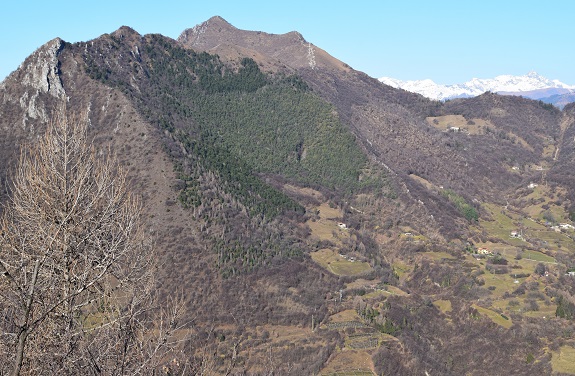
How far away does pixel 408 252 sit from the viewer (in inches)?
2709

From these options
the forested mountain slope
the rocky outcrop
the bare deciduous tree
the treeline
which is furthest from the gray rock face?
the bare deciduous tree

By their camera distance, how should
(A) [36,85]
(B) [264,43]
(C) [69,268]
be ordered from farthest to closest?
1. (B) [264,43]
2. (A) [36,85]
3. (C) [69,268]

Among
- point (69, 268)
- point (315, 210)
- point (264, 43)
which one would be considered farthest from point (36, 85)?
point (264, 43)

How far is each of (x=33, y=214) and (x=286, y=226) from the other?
56.9 metres

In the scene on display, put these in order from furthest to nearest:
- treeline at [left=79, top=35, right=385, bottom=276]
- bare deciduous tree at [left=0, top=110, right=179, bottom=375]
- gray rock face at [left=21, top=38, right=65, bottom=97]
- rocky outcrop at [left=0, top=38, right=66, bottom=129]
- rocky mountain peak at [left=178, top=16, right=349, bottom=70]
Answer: rocky mountain peak at [left=178, top=16, right=349, bottom=70] → gray rock face at [left=21, top=38, right=65, bottom=97] → rocky outcrop at [left=0, top=38, right=66, bottom=129] → treeline at [left=79, top=35, right=385, bottom=276] → bare deciduous tree at [left=0, top=110, right=179, bottom=375]

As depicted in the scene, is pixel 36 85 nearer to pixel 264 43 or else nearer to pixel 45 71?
pixel 45 71

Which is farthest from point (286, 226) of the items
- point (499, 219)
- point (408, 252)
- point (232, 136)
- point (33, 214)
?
point (33, 214)

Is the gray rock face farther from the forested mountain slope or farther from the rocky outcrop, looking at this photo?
the forested mountain slope

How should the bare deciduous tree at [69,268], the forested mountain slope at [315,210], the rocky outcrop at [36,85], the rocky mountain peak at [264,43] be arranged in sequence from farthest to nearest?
the rocky mountain peak at [264,43] < the rocky outcrop at [36,85] < the forested mountain slope at [315,210] < the bare deciduous tree at [69,268]

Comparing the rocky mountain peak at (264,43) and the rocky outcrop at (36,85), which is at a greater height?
the rocky mountain peak at (264,43)

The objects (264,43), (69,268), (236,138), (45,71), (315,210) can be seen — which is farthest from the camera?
(264,43)

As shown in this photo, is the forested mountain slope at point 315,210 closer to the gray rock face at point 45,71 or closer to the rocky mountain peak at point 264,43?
the gray rock face at point 45,71

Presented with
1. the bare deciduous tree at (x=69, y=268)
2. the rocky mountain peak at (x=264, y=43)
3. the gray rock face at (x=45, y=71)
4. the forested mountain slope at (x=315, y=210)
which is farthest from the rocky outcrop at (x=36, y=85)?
the rocky mountain peak at (x=264, y=43)

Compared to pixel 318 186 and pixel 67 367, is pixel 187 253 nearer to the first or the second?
pixel 318 186
